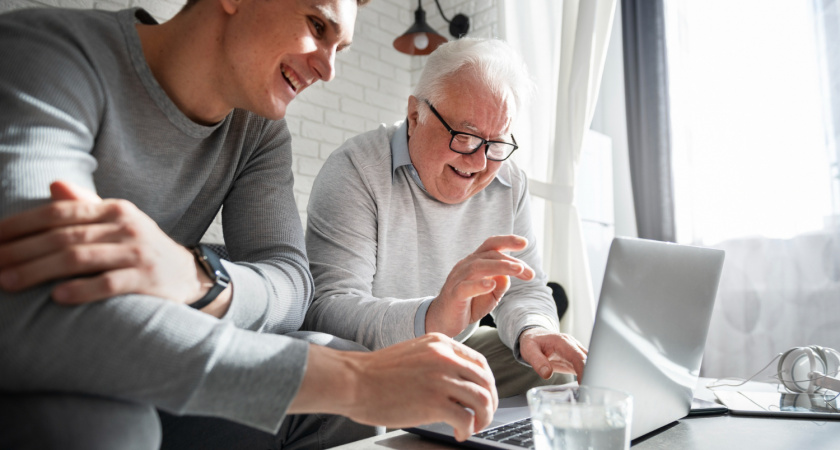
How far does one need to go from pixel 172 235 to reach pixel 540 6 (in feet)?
7.71

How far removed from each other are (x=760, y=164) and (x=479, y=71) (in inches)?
62.0

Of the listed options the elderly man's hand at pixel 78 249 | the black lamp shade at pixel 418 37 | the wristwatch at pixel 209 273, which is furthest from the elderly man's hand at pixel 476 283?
the black lamp shade at pixel 418 37

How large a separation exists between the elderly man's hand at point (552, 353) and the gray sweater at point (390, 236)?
105 mm

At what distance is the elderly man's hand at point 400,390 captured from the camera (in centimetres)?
62

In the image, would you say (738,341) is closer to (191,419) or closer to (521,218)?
(521,218)

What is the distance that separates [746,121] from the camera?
99.8 inches

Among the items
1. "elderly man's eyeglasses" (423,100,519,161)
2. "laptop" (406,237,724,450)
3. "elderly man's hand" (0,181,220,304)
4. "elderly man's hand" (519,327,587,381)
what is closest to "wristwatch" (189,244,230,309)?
"elderly man's hand" (0,181,220,304)

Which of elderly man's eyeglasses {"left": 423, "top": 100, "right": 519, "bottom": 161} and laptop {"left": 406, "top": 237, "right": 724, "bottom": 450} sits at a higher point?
elderly man's eyeglasses {"left": 423, "top": 100, "right": 519, "bottom": 161}

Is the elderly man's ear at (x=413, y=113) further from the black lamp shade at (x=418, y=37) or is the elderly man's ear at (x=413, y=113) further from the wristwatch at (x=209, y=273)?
the black lamp shade at (x=418, y=37)

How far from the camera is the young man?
1.80 ft

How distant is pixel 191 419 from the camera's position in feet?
2.71

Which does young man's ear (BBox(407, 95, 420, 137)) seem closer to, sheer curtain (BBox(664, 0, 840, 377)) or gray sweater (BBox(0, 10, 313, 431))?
gray sweater (BBox(0, 10, 313, 431))

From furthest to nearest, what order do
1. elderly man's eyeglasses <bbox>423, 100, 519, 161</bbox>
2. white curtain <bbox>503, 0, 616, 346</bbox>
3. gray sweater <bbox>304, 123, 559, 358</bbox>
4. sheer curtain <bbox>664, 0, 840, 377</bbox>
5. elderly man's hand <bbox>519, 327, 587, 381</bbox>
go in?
white curtain <bbox>503, 0, 616, 346</bbox>, sheer curtain <bbox>664, 0, 840, 377</bbox>, elderly man's eyeglasses <bbox>423, 100, 519, 161</bbox>, gray sweater <bbox>304, 123, 559, 358</bbox>, elderly man's hand <bbox>519, 327, 587, 381</bbox>

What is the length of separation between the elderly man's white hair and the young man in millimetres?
541
